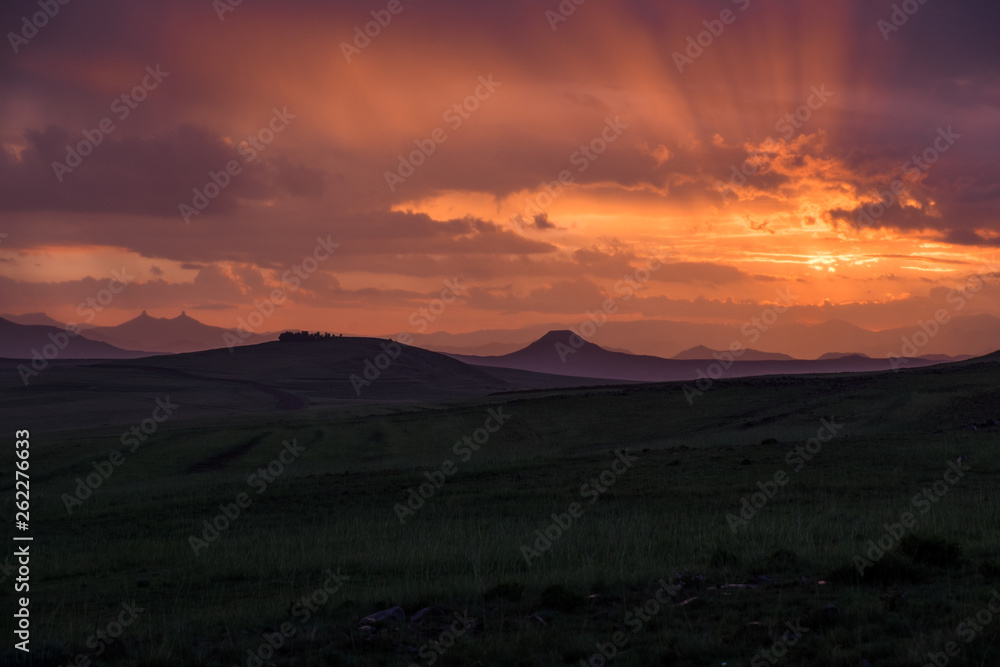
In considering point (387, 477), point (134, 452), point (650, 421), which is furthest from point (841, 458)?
point (134, 452)

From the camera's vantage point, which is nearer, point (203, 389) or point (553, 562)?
point (553, 562)

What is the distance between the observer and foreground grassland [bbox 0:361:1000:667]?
26.3 ft

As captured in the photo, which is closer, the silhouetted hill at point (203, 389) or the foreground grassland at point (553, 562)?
the foreground grassland at point (553, 562)

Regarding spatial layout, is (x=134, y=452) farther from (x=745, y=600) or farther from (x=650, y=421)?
(x=745, y=600)

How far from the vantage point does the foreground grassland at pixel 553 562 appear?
8023 mm

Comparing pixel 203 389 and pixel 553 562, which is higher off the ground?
pixel 203 389

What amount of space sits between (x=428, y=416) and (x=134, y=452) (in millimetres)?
19640

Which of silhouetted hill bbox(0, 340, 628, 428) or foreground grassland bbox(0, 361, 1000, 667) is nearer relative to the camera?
foreground grassland bbox(0, 361, 1000, 667)

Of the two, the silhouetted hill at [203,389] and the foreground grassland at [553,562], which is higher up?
the silhouetted hill at [203,389]

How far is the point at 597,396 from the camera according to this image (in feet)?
191

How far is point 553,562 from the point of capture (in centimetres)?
1235

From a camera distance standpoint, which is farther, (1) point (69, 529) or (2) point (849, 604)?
(1) point (69, 529)

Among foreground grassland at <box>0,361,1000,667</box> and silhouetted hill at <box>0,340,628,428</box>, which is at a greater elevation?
silhouetted hill at <box>0,340,628,428</box>

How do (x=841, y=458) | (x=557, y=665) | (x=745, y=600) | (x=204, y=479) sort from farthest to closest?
1. (x=204, y=479)
2. (x=841, y=458)
3. (x=745, y=600)
4. (x=557, y=665)
